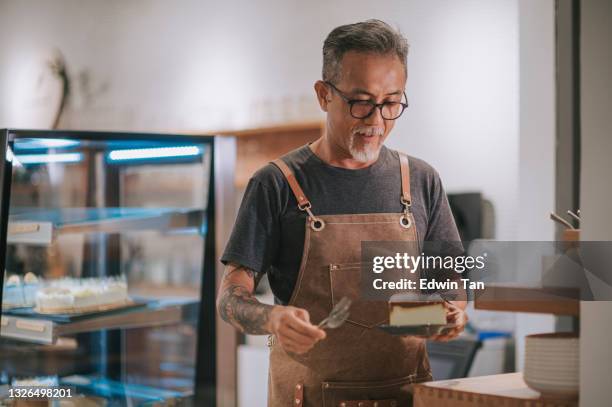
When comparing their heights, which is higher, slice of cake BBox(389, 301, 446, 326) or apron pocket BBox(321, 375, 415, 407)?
slice of cake BBox(389, 301, 446, 326)

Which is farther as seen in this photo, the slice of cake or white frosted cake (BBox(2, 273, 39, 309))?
white frosted cake (BBox(2, 273, 39, 309))

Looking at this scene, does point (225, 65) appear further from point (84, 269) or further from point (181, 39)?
point (84, 269)

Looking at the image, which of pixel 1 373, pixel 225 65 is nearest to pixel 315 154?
pixel 1 373

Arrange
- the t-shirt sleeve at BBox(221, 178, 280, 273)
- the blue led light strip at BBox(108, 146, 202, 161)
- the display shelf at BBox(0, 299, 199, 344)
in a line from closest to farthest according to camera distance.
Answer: the t-shirt sleeve at BBox(221, 178, 280, 273)
the display shelf at BBox(0, 299, 199, 344)
the blue led light strip at BBox(108, 146, 202, 161)

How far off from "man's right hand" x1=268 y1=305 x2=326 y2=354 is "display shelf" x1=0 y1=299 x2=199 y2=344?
4.75 ft

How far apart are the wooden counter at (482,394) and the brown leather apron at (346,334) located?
9.2 inches

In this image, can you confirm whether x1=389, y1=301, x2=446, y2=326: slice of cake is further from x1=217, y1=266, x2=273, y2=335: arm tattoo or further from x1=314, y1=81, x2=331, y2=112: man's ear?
x1=314, y1=81, x2=331, y2=112: man's ear

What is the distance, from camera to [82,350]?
3129mm

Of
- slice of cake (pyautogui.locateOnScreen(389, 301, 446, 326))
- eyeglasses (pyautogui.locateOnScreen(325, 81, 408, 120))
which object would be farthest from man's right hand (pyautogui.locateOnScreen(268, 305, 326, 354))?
eyeglasses (pyautogui.locateOnScreen(325, 81, 408, 120))

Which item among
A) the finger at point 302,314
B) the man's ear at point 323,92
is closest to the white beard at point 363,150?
the man's ear at point 323,92

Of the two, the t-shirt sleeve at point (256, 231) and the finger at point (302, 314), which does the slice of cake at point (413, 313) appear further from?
the t-shirt sleeve at point (256, 231)

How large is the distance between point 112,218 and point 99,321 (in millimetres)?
409

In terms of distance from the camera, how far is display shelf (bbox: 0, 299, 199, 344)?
106 inches

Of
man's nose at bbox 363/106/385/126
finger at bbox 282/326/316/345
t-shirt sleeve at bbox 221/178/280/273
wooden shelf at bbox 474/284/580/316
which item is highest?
man's nose at bbox 363/106/385/126
